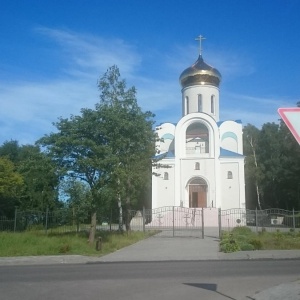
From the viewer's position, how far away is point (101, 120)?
66.8 feet

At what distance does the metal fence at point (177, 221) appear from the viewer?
28.1 m

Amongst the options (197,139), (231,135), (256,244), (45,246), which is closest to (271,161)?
(231,135)

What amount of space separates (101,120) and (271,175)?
3425 centimetres

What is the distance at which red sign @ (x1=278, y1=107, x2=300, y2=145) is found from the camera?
5.35 meters

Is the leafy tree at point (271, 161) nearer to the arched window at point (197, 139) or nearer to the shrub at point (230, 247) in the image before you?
the arched window at point (197, 139)

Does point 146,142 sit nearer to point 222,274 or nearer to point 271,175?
point 222,274

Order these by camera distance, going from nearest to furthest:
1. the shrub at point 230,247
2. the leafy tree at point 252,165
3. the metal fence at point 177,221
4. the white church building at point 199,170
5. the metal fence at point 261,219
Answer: the shrub at point 230,247 → the metal fence at point 177,221 → the metal fence at point 261,219 → the white church building at point 199,170 → the leafy tree at point 252,165

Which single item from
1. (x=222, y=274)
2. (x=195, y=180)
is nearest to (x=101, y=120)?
(x=222, y=274)

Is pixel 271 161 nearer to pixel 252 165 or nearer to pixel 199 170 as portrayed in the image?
pixel 252 165

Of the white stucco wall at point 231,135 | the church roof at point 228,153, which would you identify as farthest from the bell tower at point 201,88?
the church roof at point 228,153

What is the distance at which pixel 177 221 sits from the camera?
38625 mm

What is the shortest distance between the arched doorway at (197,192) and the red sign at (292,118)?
37.1 meters

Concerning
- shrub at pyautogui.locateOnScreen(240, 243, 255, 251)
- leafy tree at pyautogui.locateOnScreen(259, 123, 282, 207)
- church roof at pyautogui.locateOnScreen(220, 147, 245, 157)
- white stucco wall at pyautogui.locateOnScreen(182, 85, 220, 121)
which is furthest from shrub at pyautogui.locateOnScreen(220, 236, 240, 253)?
leafy tree at pyautogui.locateOnScreen(259, 123, 282, 207)

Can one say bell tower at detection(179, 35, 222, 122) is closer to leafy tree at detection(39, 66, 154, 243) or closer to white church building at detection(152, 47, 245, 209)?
white church building at detection(152, 47, 245, 209)
